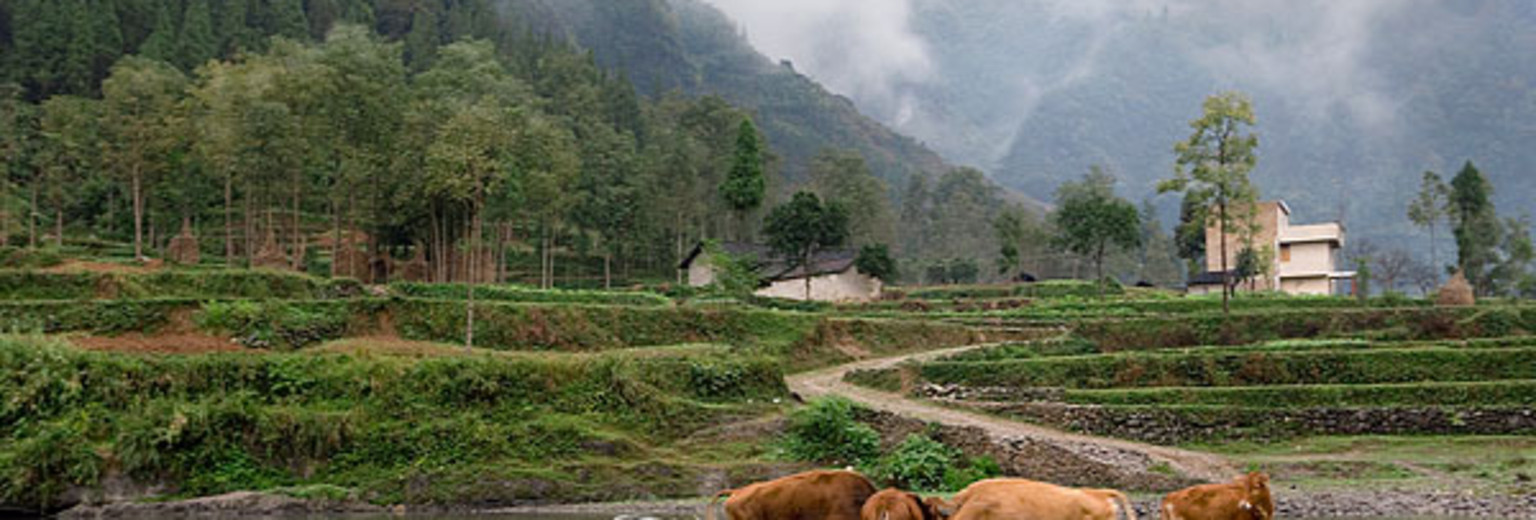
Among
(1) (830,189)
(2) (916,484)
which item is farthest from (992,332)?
(1) (830,189)

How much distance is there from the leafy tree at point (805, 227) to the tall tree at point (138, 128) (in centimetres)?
3383

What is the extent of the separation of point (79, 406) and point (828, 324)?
2735 centimetres

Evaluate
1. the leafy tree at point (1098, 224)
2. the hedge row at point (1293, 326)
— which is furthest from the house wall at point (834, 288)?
the hedge row at point (1293, 326)

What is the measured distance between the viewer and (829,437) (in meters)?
30.3

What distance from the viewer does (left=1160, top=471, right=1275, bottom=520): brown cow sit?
12.4 meters

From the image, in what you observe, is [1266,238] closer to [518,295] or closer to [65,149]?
[518,295]

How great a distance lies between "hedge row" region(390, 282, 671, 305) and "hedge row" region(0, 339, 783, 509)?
660 inches

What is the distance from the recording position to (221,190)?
67.9m

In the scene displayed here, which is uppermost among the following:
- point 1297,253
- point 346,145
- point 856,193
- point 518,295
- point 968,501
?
point 856,193

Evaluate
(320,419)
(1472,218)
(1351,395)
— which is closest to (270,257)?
(320,419)

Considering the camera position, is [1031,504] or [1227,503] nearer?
[1031,504]

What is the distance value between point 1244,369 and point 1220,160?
43.8 feet

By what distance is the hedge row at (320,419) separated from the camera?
25984 millimetres

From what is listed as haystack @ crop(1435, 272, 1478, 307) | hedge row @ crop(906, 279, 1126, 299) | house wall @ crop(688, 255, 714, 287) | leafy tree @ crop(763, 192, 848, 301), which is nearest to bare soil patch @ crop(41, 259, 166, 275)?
house wall @ crop(688, 255, 714, 287)
